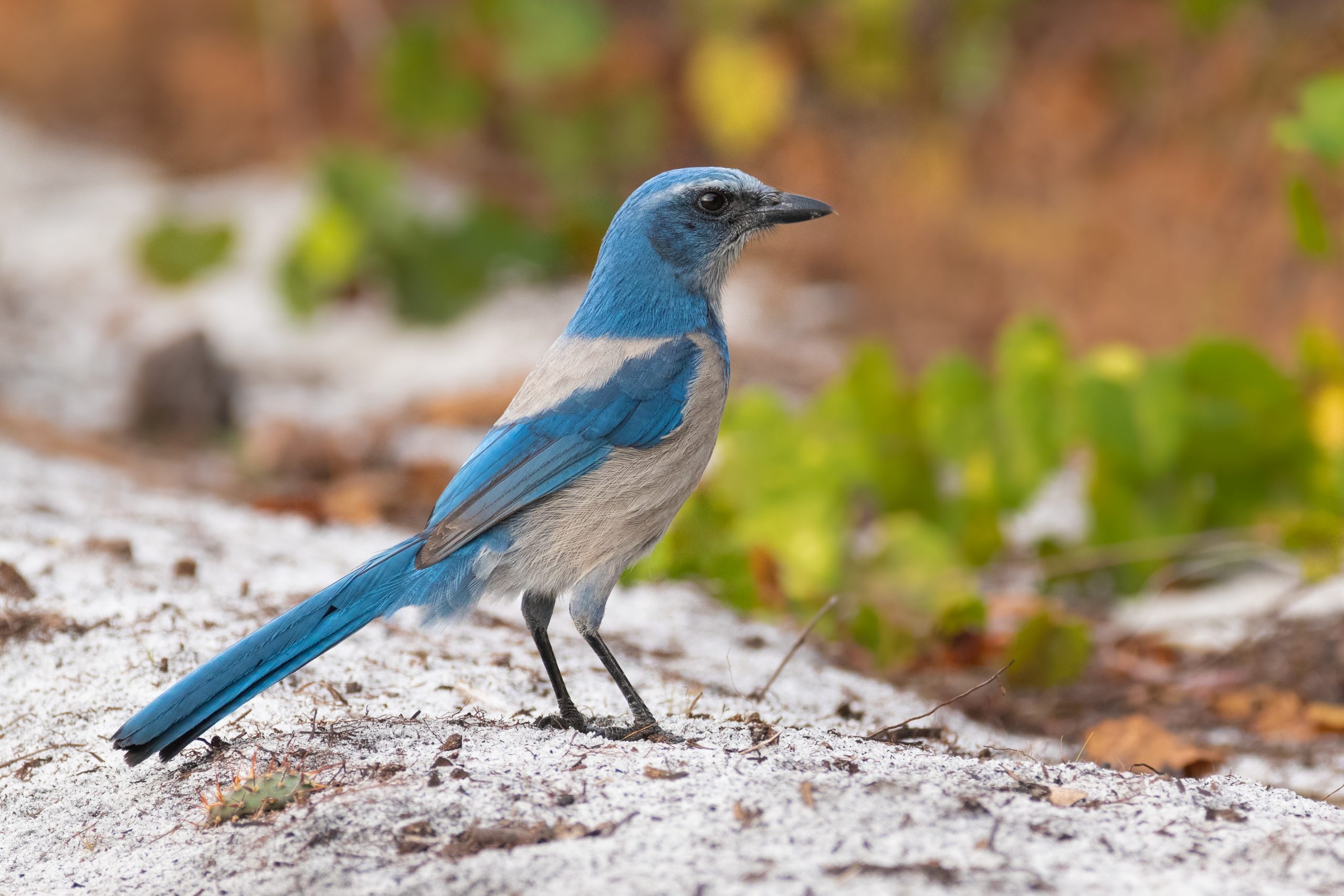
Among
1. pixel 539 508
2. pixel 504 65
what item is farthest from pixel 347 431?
pixel 539 508

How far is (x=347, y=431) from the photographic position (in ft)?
21.1

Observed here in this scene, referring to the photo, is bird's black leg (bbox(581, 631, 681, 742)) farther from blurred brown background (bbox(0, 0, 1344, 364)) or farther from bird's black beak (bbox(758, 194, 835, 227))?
blurred brown background (bbox(0, 0, 1344, 364))

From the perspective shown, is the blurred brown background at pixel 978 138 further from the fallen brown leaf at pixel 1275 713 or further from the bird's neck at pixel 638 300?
the bird's neck at pixel 638 300

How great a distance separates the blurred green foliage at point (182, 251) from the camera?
7676mm

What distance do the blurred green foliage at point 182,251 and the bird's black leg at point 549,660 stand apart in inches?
214

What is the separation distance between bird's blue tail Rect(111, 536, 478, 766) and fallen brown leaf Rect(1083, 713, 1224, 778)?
1.61m

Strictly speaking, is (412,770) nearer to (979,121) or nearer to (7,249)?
(979,121)

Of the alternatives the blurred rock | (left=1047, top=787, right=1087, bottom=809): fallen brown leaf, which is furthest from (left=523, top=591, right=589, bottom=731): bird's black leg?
the blurred rock

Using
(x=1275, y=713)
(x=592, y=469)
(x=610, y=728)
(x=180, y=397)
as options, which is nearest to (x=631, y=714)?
(x=610, y=728)

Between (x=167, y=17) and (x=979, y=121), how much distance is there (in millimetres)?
5972

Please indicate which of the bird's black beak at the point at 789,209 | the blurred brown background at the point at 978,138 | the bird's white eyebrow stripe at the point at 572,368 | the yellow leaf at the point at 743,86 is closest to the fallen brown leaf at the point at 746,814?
the bird's white eyebrow stripe at the point at 572,368

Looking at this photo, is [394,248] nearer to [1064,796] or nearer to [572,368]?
[572,368]

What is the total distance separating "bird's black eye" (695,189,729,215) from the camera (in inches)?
125

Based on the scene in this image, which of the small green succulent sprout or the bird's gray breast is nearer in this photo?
the small green succulent sprout
